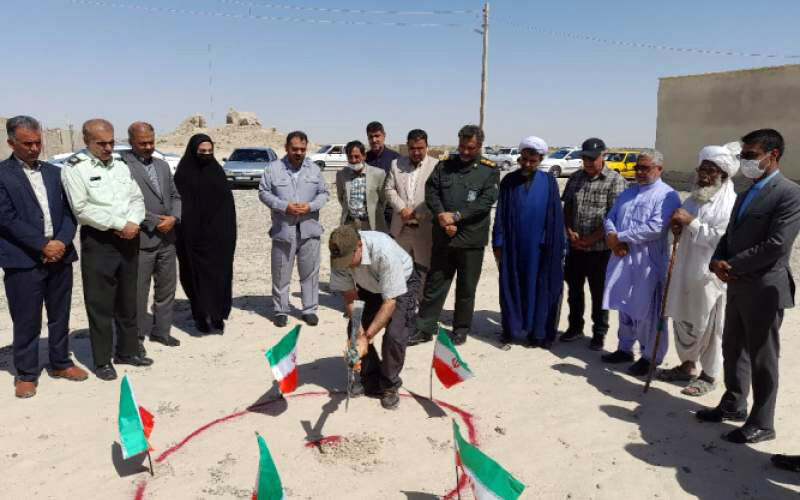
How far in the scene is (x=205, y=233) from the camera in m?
5.38

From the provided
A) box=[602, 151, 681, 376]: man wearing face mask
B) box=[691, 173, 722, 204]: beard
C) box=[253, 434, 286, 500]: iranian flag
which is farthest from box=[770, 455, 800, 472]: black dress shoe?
box=[253, 434, 286, 500]: iranian flag

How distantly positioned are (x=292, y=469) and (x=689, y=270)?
2.93m

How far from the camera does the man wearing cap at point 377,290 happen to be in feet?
10.7

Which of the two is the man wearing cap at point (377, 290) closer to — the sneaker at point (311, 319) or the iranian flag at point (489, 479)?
the iranian flag at point (489, 479)

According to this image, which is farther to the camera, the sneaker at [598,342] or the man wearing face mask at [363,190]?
the man wearing face mask at [363,190]

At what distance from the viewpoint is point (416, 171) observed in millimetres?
5402

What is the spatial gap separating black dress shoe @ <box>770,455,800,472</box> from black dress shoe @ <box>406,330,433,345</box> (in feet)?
9.21

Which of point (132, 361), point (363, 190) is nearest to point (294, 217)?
point (363, 190)

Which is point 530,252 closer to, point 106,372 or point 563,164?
point 106,372

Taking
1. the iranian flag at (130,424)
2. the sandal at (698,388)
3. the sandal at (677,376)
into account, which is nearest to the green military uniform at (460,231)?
the sandal at (677,376)

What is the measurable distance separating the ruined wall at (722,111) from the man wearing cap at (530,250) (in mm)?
18463

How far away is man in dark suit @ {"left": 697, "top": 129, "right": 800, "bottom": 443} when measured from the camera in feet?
10.5

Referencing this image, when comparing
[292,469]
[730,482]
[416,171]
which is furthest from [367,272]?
[730,482]

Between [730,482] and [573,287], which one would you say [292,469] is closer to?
[730,482]
